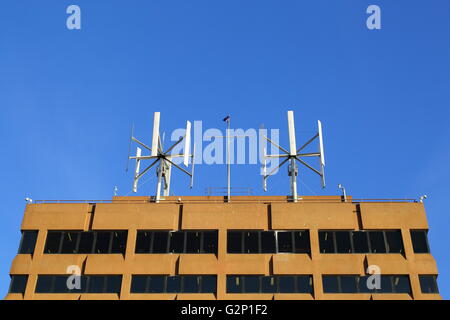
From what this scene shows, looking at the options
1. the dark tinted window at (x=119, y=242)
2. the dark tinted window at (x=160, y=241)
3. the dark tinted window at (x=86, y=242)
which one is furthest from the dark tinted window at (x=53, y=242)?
the dark tinted window at (x=160, y=241)

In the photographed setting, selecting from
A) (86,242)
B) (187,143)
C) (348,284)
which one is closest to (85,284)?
(86,242)

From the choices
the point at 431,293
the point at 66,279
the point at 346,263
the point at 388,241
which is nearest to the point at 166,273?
the point at 66,279

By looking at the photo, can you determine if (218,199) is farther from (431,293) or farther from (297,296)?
(431,293)

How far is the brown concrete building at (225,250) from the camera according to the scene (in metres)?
38.8

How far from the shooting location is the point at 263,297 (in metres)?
38.2

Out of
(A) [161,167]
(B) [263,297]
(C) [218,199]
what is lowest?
(B) [263,297]

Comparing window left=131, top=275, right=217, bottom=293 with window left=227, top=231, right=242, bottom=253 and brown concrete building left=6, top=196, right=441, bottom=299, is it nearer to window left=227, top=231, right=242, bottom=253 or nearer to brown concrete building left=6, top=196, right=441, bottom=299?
brown concrete building left=6, top=196, right=441, bottom=299

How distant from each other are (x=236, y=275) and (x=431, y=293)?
1491 cm

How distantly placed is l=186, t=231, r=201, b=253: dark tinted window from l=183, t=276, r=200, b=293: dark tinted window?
2.26 meters

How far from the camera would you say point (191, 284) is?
1539 inches

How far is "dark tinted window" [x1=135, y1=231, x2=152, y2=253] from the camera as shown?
134ft

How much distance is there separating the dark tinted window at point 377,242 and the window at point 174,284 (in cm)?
1288

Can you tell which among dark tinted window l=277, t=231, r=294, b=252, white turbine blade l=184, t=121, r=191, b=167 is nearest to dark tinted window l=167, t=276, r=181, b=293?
dark tinted window l=277, t=231, r=294, b=252
